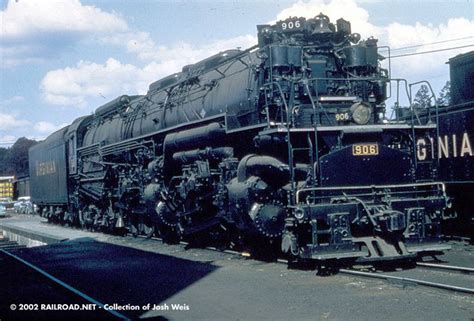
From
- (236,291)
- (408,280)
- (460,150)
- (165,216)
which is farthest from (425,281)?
(165,216)

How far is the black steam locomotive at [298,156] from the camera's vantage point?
907 centimetres

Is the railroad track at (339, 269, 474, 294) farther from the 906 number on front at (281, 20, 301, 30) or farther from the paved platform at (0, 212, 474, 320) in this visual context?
the 906 number on front at (281, 20, 301, 30)

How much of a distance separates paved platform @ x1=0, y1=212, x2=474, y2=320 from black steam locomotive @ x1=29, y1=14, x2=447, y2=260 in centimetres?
71

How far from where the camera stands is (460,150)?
42.0 ft

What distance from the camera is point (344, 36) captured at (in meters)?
11.0

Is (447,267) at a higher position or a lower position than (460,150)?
lower

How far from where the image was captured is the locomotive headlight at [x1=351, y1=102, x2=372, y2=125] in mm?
9648

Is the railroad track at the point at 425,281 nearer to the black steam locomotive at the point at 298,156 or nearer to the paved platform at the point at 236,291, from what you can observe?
the paved platform at the point at 236,291

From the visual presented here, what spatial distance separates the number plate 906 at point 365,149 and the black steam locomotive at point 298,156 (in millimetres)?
20

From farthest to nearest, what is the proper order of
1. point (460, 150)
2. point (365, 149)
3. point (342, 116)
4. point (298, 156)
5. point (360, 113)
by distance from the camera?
1. point (460, 150)
2. point (298, 156)
3. point (342, 116)
4. point (360, 113)
5. point (365, 149)

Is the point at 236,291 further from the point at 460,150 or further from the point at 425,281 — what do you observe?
the point at 460,150

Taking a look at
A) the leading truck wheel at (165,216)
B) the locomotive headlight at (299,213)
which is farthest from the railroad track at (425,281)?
the leading truck wheel at (165,216)

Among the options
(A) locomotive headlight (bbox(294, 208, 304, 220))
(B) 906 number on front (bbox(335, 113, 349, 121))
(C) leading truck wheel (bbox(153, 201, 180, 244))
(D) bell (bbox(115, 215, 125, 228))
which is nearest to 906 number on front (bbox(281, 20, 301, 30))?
(B) 906 number on front (bbox(335, 113, 349, 121))

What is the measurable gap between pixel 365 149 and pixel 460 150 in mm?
4485
